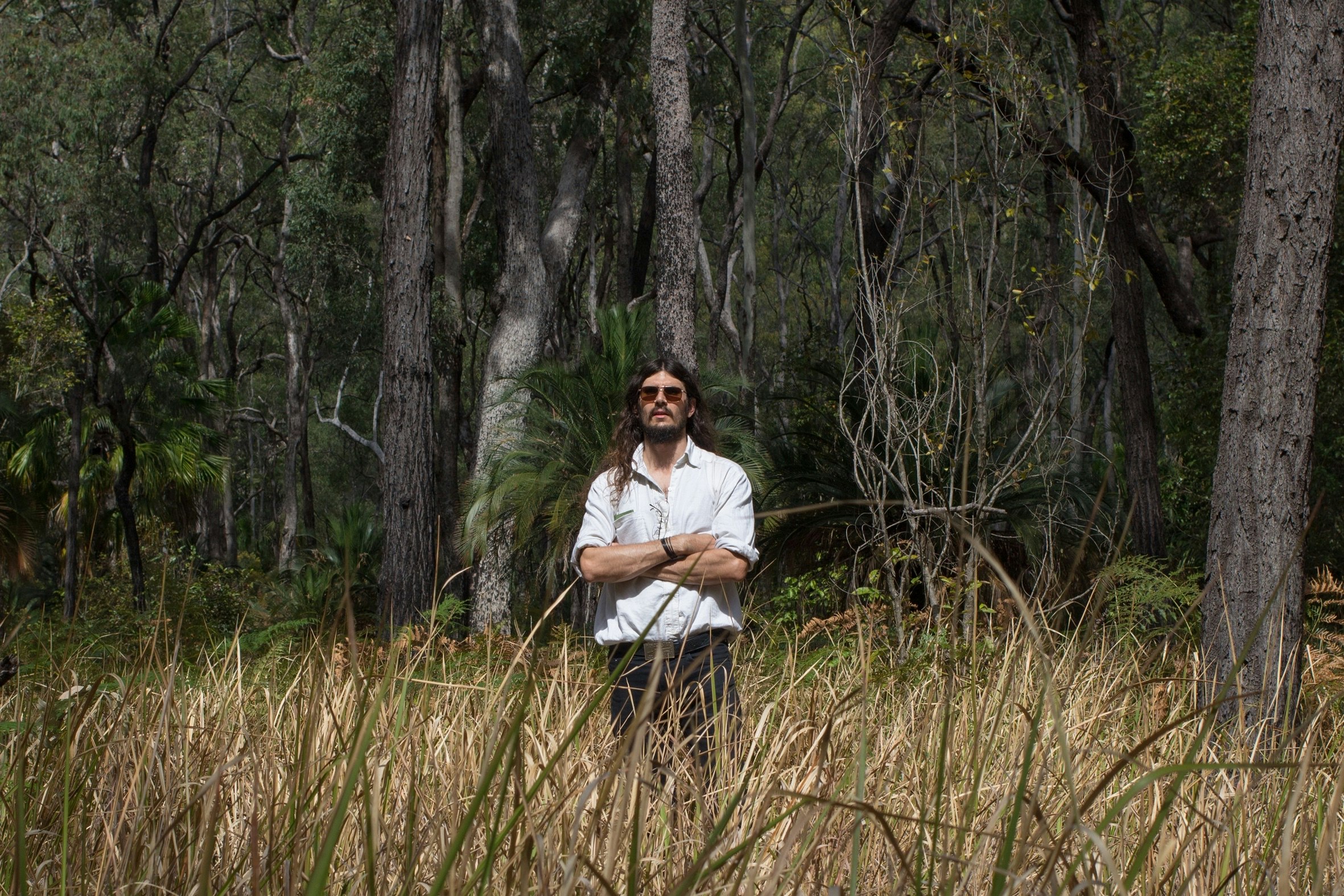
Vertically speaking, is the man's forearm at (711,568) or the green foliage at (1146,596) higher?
the man's forearm at (711,568)

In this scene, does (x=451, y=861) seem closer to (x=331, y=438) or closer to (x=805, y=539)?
(x=805, y=539)

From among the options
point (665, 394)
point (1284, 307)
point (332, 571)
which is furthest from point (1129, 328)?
point (332, 571)

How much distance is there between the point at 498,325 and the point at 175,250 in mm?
13916

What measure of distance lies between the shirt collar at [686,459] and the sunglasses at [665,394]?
0.40 ft

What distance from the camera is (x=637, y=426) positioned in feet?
13.4

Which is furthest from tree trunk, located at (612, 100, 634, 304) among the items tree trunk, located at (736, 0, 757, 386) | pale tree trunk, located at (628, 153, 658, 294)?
tree trunk, located at (736, 0, 757, 386)

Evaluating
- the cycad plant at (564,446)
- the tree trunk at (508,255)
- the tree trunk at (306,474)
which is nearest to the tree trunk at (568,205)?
the tree trunk at (508,255)

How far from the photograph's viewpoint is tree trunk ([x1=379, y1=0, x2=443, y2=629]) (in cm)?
1027

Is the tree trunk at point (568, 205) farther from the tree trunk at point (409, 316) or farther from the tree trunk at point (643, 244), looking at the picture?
the tree trunk at point (409, 316)

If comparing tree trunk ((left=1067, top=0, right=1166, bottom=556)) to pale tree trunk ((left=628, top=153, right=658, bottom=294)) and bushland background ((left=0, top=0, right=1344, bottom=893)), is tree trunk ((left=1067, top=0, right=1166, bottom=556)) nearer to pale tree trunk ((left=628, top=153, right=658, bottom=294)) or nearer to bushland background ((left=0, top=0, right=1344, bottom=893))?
bushland background ((left=0, top=0, right=1344, bottom=893))

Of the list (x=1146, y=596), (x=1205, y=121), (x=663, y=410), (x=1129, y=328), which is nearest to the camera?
(x=663, y=410)

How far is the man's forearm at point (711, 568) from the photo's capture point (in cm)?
331

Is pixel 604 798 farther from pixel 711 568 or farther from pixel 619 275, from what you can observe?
pixel 619 275

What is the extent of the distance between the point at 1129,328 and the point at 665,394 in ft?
26.7
